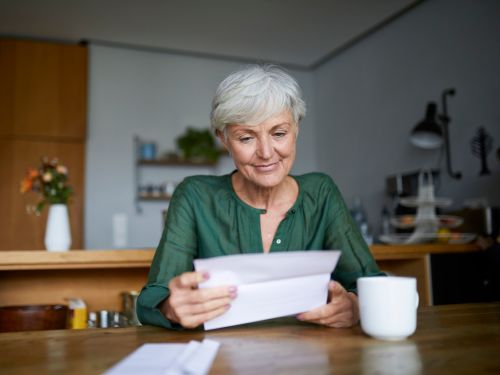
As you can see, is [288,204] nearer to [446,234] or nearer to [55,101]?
[446,234]

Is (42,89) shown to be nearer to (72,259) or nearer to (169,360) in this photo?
(72,259)

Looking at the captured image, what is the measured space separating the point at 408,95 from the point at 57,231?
9.22ft

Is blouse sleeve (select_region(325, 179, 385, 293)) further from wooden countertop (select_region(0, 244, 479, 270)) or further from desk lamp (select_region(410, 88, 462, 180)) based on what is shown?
desk lamp (select_region(410, 88, 462, 180))

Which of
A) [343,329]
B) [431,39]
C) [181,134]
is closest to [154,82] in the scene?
[181,134]

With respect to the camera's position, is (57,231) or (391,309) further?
(57,231)

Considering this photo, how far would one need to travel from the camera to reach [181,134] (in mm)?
4809

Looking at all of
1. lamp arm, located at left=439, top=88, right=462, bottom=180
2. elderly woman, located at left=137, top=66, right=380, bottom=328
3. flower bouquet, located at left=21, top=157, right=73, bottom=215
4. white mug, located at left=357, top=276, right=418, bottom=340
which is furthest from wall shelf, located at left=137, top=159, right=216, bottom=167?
white mug, located at left=357, top=276, right=418, bottom=340

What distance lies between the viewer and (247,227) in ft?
4.21

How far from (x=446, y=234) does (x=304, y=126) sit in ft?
9.39

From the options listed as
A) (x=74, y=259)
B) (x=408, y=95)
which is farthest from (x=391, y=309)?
(x=408, y=95)

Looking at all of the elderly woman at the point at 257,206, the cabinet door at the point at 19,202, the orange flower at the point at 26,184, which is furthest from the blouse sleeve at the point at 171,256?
the cabinet door at the point at 19,202

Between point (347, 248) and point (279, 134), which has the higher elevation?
point (279, 134)

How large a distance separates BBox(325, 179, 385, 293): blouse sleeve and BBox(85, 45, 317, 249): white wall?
3464mm

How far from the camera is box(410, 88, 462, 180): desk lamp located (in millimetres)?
3334
